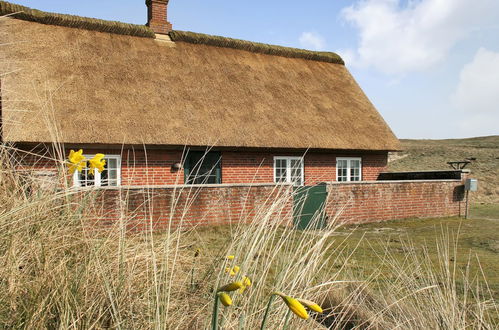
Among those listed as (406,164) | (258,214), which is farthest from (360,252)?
(406,164)

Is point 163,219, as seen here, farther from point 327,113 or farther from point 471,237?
point 327,113

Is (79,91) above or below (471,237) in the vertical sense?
above

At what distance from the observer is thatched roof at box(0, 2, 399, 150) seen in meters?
11.2

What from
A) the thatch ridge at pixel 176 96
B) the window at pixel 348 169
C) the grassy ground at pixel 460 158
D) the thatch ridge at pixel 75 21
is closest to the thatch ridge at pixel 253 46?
the thatch ridge at pixel 176 96

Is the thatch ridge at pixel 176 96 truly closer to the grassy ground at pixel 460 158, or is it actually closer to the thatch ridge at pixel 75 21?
the thatch ridge at pixel 75 21

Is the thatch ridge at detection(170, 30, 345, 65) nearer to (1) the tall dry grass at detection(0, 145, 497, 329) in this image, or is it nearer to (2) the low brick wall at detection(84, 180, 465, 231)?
(2) the low brick wall at detection(84, 180, 465, 231)

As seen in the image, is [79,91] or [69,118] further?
[79,91]

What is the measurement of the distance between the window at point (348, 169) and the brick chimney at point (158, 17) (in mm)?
7481

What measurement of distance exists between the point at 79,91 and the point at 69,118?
1177mm

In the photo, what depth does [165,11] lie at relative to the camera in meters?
15.9

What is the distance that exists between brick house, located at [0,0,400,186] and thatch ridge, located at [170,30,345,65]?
1.9 inches

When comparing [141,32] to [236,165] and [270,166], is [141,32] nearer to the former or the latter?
[236,165]

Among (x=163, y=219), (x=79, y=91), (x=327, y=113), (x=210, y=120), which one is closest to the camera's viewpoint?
(x=163, y=219)

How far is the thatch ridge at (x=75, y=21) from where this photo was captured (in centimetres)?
1298
